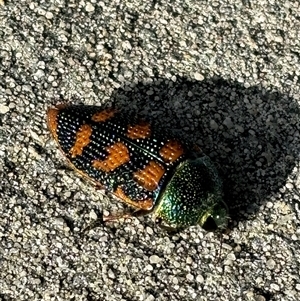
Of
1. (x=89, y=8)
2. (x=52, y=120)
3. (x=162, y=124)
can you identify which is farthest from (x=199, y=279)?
(x=89, y=8)

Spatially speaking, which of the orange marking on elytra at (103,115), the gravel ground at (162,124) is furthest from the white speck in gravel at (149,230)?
the orange marking on elytra at (103,115)

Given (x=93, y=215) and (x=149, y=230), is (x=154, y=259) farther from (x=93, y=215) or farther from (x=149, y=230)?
(x=93, y=215)

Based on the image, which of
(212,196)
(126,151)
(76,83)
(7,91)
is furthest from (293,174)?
(7,91)

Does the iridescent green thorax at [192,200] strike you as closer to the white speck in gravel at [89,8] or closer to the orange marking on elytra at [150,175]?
the orange marking on elytra at [150,175]

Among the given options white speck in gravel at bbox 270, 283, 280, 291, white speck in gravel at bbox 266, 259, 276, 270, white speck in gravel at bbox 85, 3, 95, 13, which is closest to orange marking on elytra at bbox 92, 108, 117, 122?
white speck in gravel at bbox 85, 3, 95, 13

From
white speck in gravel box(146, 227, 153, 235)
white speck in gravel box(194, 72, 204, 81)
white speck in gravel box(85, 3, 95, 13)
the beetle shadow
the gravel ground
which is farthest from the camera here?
white speck in gravel box(85, 3, 95, 13)

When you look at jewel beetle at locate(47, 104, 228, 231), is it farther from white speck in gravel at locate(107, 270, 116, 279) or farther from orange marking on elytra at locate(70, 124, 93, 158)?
white speck in gravel at locate(107, 270, 116, 279)
